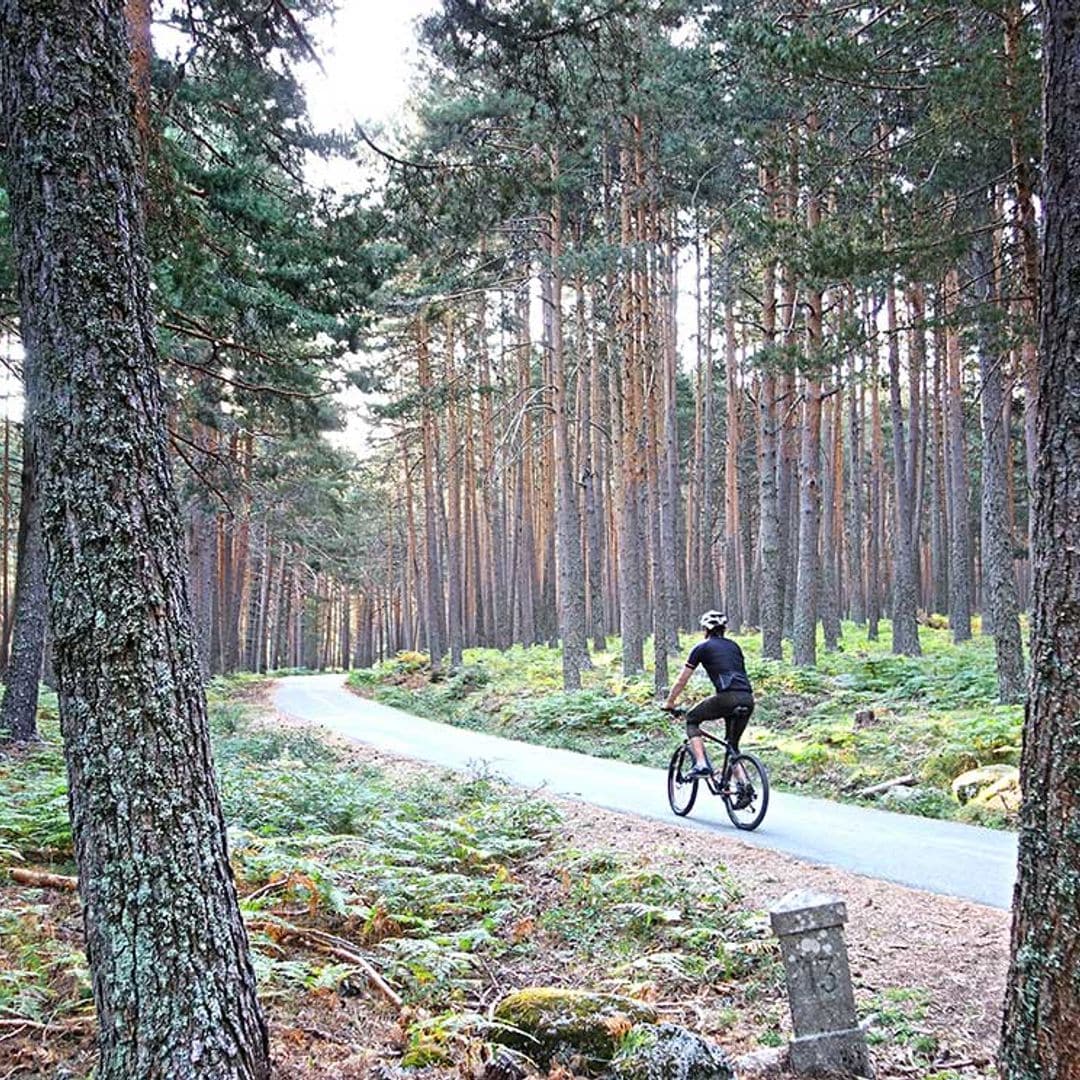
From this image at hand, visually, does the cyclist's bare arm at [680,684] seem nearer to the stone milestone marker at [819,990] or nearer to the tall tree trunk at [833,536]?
the stone milestone marker at [819,990]

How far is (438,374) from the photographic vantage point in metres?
30.5

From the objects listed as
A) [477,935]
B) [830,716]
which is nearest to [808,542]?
[830,716]

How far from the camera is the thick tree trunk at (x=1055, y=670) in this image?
3.02 metres

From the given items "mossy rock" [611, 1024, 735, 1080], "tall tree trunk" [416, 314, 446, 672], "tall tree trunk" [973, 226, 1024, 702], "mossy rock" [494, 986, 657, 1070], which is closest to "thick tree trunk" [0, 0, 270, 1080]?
"mossy rock" [494, 986, 657, 1070]

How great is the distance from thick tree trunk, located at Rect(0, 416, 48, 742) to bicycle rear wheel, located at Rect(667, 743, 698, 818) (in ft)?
28.3

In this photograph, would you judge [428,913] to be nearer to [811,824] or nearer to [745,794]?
[745,794]

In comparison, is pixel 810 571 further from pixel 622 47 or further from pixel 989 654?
pixel 622 47

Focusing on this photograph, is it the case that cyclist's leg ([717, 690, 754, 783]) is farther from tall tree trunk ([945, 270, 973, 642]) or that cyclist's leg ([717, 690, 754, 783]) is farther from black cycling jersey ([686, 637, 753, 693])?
tall tree trunk ([945, 270, 973, 642])

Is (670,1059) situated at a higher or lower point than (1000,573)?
lower

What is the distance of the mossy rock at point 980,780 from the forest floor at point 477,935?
2.99 metres

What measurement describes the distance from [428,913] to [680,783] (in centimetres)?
394

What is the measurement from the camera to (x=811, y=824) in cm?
885

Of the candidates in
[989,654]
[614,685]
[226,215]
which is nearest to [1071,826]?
[226,215]

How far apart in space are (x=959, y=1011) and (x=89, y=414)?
507 centimetres
